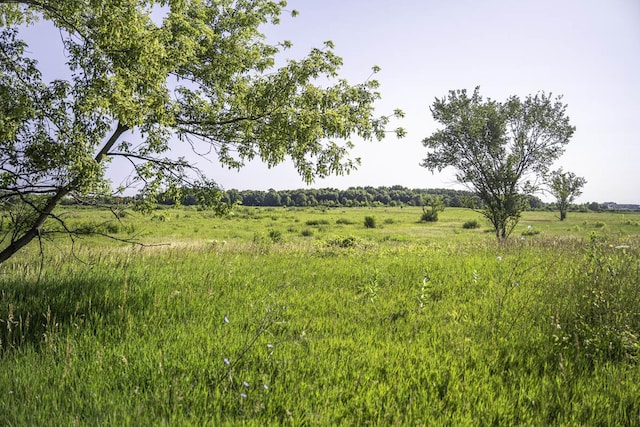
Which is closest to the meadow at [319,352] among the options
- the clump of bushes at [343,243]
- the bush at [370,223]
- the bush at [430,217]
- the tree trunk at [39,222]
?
the tree trunk at [39,222]

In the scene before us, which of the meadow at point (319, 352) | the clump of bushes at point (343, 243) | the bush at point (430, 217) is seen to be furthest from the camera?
the bush at point (430, 217)

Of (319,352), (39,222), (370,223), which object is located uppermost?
(39,222)

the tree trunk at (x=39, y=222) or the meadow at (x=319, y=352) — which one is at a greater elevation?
the tree trunk at (x=39, y=222)

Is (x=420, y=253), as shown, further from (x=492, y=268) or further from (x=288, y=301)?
(x=288, y=301)

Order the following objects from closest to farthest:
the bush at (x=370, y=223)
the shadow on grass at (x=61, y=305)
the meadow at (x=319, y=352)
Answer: the meadow at (x=319, y=352) → the shadow on grass at (x=61, y=305) → the bush at (x=370, y=223)

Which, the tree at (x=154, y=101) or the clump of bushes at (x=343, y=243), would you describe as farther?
the clump of bushes at (x=343, y=243)

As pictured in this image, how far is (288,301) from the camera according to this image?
526cm

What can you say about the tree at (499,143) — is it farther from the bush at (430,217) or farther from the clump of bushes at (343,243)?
the bush at (430,217)

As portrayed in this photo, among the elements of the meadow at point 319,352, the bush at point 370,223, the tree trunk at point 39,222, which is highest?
the tree trunk at point 39,222

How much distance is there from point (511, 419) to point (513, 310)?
8.21ft

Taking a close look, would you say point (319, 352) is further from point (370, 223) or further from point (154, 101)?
point (370, 223)

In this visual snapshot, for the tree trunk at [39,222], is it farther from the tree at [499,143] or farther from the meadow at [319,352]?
the tree at [499,143]

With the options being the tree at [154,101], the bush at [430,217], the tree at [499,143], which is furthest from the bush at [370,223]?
the tree at [154,101]

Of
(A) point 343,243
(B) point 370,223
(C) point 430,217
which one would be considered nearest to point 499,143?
(A) point 343,243
